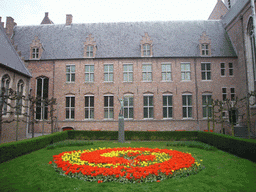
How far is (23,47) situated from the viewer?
82.7 feet

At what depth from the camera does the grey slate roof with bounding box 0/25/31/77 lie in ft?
50.6

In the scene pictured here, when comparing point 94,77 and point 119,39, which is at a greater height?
point 119,39

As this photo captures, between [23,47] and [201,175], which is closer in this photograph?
[201,175]

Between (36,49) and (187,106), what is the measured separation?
63.0 feet

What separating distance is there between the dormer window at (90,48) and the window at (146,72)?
6.15m

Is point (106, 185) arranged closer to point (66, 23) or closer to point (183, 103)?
point (183, 103)

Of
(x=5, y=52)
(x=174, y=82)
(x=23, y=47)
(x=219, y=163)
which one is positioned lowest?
(x=219, y=163)

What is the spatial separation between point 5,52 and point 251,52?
77.7 ft

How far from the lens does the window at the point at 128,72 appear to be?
23.2m

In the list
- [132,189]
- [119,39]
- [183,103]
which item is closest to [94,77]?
[119,39]

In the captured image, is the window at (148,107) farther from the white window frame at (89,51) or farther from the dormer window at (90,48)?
the white window frame at (89,51)

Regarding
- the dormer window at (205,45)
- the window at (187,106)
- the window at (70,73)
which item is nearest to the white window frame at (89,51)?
the window at (70,73)

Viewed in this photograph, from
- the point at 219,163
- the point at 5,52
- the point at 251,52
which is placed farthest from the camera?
the point at 251,52

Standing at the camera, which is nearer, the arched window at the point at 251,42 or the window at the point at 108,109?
the arched window at the point at 251,42
